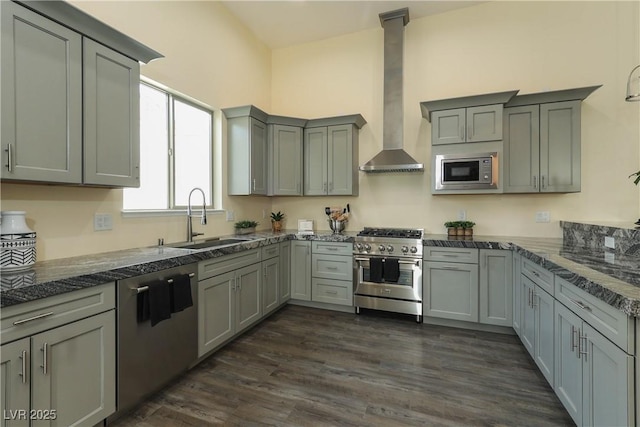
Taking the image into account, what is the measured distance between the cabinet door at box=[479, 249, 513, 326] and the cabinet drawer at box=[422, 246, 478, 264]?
9 centimetres

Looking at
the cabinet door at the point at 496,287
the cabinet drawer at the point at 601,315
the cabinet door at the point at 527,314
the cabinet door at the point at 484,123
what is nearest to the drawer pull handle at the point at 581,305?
the cabinet drawer at the point at 601,315

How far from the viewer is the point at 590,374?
1.46 m

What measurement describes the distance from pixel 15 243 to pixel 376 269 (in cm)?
293

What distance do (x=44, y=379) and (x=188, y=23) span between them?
10.5ft

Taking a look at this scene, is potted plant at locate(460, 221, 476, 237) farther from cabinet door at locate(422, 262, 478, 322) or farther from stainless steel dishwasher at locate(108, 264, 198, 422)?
stainless steel dishwasher at locate(108, 264, 198, 422)

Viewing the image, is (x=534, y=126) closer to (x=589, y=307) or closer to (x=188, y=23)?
(x=589, y=307)

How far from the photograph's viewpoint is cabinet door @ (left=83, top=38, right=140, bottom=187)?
184 centimetres

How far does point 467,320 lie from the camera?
3.04 m

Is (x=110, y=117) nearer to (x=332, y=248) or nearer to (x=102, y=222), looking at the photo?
(x=102, y=222)

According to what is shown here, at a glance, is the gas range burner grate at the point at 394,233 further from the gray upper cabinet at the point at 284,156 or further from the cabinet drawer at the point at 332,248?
the gray upper cabinet at the point at 284,156

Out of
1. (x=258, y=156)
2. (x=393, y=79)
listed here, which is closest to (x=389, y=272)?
(x=258, y=156)

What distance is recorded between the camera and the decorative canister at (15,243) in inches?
59.9

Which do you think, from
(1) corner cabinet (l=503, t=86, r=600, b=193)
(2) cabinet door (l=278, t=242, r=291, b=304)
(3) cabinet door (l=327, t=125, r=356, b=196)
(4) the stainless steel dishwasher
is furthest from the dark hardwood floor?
(3) cabinet door (l=327, t=125, r=356, b=196)

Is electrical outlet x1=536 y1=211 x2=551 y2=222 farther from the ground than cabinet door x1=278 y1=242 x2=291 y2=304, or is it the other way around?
electrical outlet x1=536 y1=211 x2=551 y2=222
